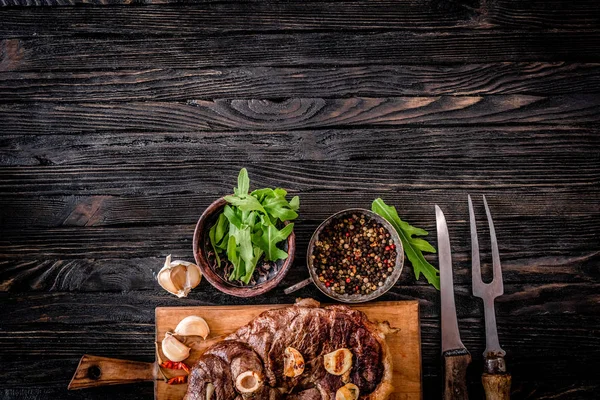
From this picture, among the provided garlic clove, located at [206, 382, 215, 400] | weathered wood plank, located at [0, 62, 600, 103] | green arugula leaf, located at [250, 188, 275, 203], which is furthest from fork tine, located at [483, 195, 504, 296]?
garlic clove, located at [206, 382, 215, 400]

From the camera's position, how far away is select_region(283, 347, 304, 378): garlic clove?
5.41ft

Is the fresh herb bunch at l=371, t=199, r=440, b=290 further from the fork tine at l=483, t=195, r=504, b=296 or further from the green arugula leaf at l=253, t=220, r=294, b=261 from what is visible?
the green arugula leaf at l=253, t=220, r=294, b=261

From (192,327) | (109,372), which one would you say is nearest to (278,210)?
(192,327)

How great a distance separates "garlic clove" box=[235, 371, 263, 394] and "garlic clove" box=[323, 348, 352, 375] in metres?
0.25

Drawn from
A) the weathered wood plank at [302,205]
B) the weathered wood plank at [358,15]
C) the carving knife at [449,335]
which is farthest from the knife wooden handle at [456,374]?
the weathered wood plank at [358,15]

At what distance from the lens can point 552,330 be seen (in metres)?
2.04

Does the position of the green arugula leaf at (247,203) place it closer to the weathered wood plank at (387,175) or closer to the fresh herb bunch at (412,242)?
the weathered wood plank at (387,175)

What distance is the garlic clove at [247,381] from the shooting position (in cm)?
162

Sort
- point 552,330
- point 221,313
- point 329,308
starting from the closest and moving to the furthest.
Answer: point 329,308 → point 221,313 → point 552,330

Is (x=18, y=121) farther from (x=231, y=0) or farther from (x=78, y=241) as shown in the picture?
(x=231, y=0)

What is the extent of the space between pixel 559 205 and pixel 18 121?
2.57m

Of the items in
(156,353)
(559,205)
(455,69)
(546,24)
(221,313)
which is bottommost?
(156,353)

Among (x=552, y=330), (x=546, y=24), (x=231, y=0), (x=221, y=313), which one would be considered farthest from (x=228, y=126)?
(x=552, y=330)

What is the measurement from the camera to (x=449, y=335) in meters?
1.94
